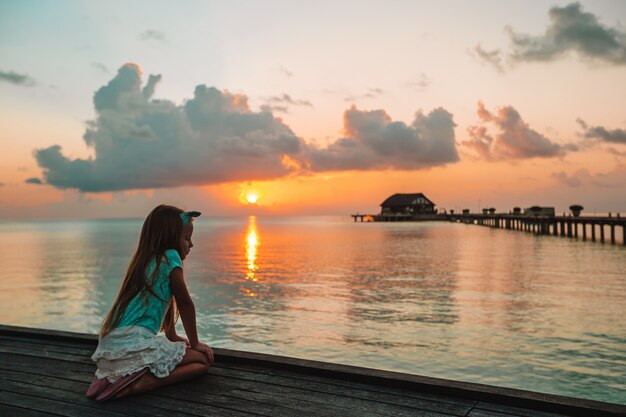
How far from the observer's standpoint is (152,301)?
4.21 m

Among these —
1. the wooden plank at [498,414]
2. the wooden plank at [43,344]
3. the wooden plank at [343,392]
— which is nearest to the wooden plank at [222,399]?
A: the wooden plank at [343,392]

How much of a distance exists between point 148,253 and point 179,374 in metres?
1.07

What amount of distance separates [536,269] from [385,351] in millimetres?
20416

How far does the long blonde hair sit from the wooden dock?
68 cm

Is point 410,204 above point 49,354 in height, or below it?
above

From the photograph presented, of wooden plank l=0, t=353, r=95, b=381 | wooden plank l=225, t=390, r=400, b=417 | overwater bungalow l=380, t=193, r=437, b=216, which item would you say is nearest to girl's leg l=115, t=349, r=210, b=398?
wooden plank l=225, t=390, r=400, b=417

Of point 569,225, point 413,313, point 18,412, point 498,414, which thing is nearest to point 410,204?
point 569,225

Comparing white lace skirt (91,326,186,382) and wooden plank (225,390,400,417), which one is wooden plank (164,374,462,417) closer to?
wooden plank (225,390,400,417)

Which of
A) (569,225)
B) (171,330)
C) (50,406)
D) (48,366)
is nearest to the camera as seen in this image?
(50,406)

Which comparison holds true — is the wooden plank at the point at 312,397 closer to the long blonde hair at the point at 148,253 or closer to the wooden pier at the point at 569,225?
the long blonde hair at the point at 148,253

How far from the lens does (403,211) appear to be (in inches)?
5768

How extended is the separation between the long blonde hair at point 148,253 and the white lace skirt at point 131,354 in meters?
0.15

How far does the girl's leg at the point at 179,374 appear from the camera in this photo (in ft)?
13.2

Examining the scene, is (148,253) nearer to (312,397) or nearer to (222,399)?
(222,399)
